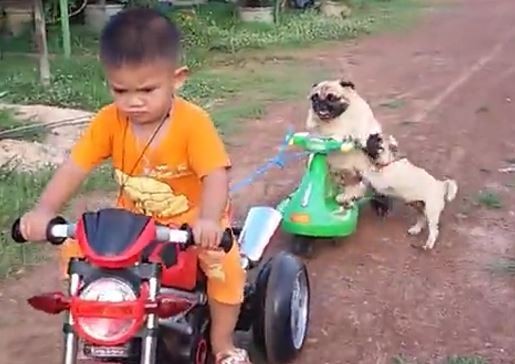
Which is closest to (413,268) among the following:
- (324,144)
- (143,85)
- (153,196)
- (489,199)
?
(324,144)

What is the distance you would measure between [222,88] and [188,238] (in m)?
7.42

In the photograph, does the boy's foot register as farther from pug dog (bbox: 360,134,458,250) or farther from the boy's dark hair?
pug dog (bbox: 360,134,458,250)

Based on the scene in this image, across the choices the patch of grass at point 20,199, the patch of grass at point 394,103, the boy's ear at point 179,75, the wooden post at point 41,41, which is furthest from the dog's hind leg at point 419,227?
the wooden post at point 41,41

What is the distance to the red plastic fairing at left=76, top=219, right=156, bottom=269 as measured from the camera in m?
2.44

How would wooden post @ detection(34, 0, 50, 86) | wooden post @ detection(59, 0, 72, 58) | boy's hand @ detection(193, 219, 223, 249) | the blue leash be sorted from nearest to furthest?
boy's hand @ detection(193, 219, 223, 249)
the blue leash
wooden post @ detection(34, 0, 50, 86)
wooden post @ detection(59, 0, 72, 58)

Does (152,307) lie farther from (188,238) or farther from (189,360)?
(189,360)

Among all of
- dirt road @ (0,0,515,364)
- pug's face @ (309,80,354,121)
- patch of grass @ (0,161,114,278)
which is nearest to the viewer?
dirt road @ (0,0,515,364)

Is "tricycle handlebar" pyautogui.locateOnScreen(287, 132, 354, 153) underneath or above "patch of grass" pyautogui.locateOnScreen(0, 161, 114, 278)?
above

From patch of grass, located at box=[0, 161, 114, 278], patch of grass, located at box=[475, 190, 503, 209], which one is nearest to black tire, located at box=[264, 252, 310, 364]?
patch of grass, located at box=[0, 161, 114, 278]

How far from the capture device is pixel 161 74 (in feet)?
8.89

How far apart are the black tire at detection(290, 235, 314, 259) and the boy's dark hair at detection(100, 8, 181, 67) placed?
2.49 m

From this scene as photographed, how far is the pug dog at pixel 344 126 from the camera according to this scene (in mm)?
4906

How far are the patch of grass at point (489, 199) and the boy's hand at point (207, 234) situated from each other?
3.66 m

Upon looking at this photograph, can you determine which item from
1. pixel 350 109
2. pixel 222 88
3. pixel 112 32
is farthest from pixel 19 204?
pixel 222 88
